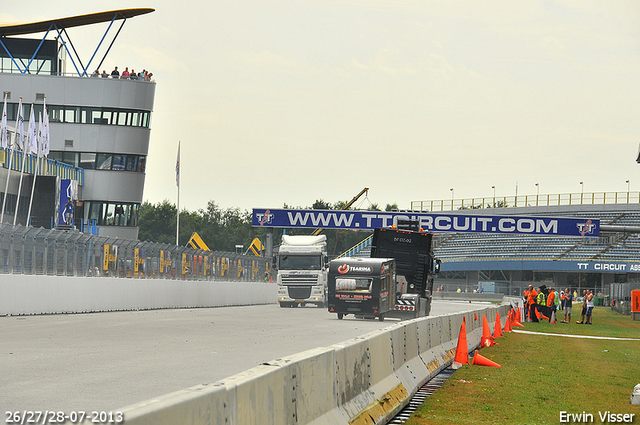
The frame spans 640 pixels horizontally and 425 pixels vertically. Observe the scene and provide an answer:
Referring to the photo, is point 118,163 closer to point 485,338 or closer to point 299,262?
point 299,262

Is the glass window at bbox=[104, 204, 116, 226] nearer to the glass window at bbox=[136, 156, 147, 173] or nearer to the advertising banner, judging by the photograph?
the glass window at bbox=[136, 156, 147, 173]

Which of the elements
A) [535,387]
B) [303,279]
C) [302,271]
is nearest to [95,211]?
[302,271]

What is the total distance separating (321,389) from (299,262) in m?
36.3

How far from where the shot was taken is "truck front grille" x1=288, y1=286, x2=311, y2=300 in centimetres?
4319

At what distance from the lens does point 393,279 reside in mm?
32719

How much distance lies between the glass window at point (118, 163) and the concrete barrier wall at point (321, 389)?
203 ft

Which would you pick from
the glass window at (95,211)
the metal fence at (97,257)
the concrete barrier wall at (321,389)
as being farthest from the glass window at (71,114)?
the concrete barrier wall at (321,389)

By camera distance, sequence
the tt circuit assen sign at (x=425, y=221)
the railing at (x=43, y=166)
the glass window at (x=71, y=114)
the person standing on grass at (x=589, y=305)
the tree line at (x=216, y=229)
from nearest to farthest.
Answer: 1. the person standing on grass at (x=589, y=305)
2. the railing at (x=43, y=166)
3. the tt circuit assen sign at (x=425, y=221)
4. the glass window at (x=71, y=114)
5. the tree line at (x=216, y=229)

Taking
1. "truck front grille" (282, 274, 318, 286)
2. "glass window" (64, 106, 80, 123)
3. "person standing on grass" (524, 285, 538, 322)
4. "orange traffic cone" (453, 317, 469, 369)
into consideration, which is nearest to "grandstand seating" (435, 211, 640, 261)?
"glass window" (64, 106, 80, 123)

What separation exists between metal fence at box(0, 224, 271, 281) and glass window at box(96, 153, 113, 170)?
30633 mm

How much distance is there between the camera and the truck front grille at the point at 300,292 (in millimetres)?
43188

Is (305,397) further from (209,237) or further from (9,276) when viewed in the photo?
(209,237)

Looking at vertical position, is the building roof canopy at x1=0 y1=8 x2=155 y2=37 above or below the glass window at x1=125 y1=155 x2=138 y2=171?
above

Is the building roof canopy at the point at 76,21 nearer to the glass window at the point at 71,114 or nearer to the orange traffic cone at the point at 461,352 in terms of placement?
the glass window at the point at 71,114
